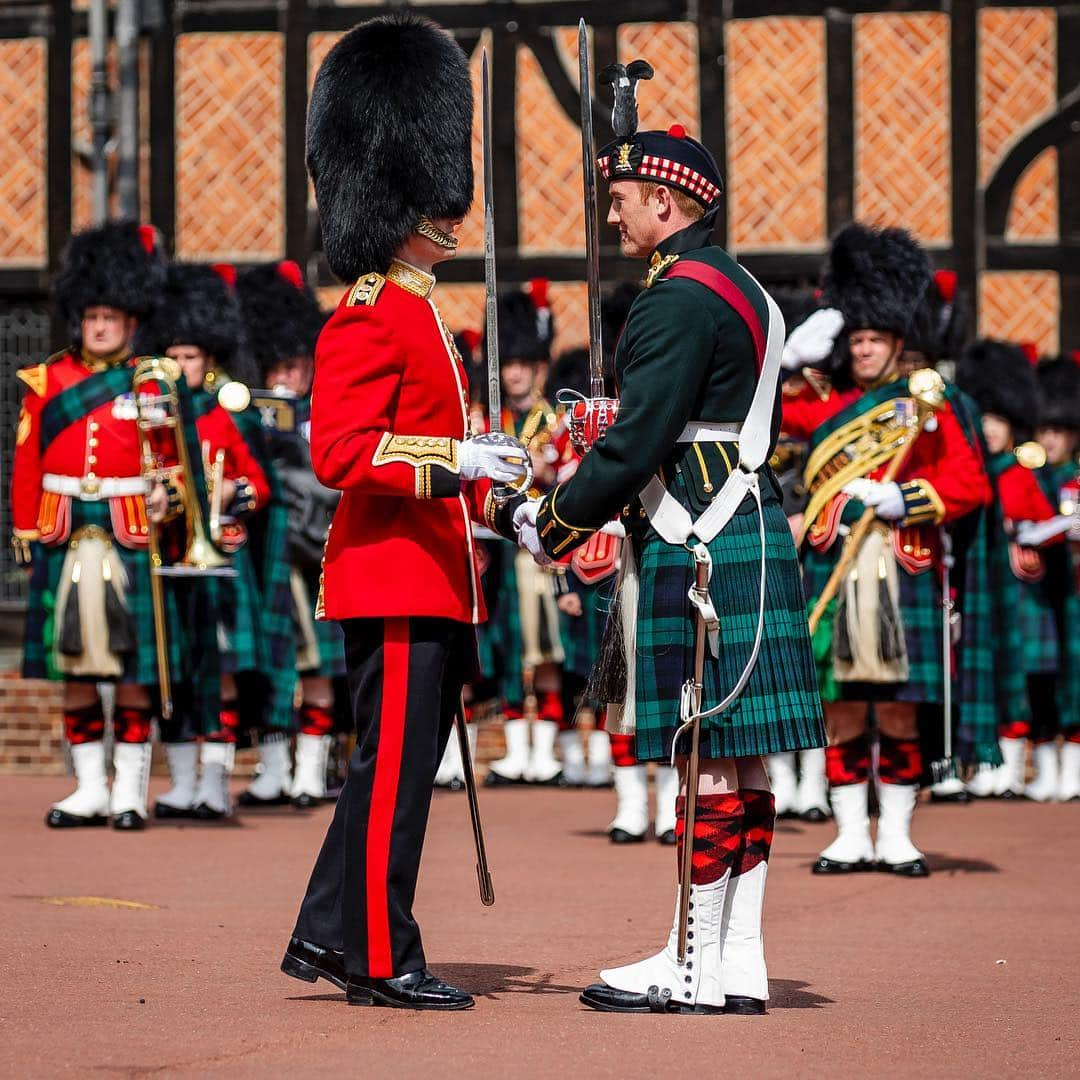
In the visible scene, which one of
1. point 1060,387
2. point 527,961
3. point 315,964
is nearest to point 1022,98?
point 1060,387

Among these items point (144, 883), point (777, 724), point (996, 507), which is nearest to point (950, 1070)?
point (777, 724)

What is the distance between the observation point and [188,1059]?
4531 millimetres

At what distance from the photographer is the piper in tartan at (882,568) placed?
26.0 ft

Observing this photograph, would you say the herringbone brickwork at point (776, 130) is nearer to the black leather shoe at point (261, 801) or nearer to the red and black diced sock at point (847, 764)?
the black leather shoe at point (261, 801)

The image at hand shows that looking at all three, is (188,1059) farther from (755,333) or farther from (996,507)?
(996,507)

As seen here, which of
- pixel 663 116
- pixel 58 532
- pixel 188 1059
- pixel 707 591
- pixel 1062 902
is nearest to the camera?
pixel 188 1059

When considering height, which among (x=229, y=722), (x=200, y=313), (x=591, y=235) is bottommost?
(x=229, y=722)

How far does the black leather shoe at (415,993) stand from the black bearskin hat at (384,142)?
1.49 m

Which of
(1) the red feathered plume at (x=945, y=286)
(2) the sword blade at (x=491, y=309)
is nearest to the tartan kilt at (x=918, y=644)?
(1) the red feathered plume at (x=945, y=286)

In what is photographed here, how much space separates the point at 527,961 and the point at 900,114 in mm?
8040

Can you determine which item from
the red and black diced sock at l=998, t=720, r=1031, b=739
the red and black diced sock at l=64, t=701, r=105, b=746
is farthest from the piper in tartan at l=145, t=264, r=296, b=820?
the red and black diced sock at l=998, t=720, r=1031, b=739

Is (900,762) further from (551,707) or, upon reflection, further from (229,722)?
(551,707)

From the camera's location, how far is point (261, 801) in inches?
407

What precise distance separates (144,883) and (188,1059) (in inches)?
115
